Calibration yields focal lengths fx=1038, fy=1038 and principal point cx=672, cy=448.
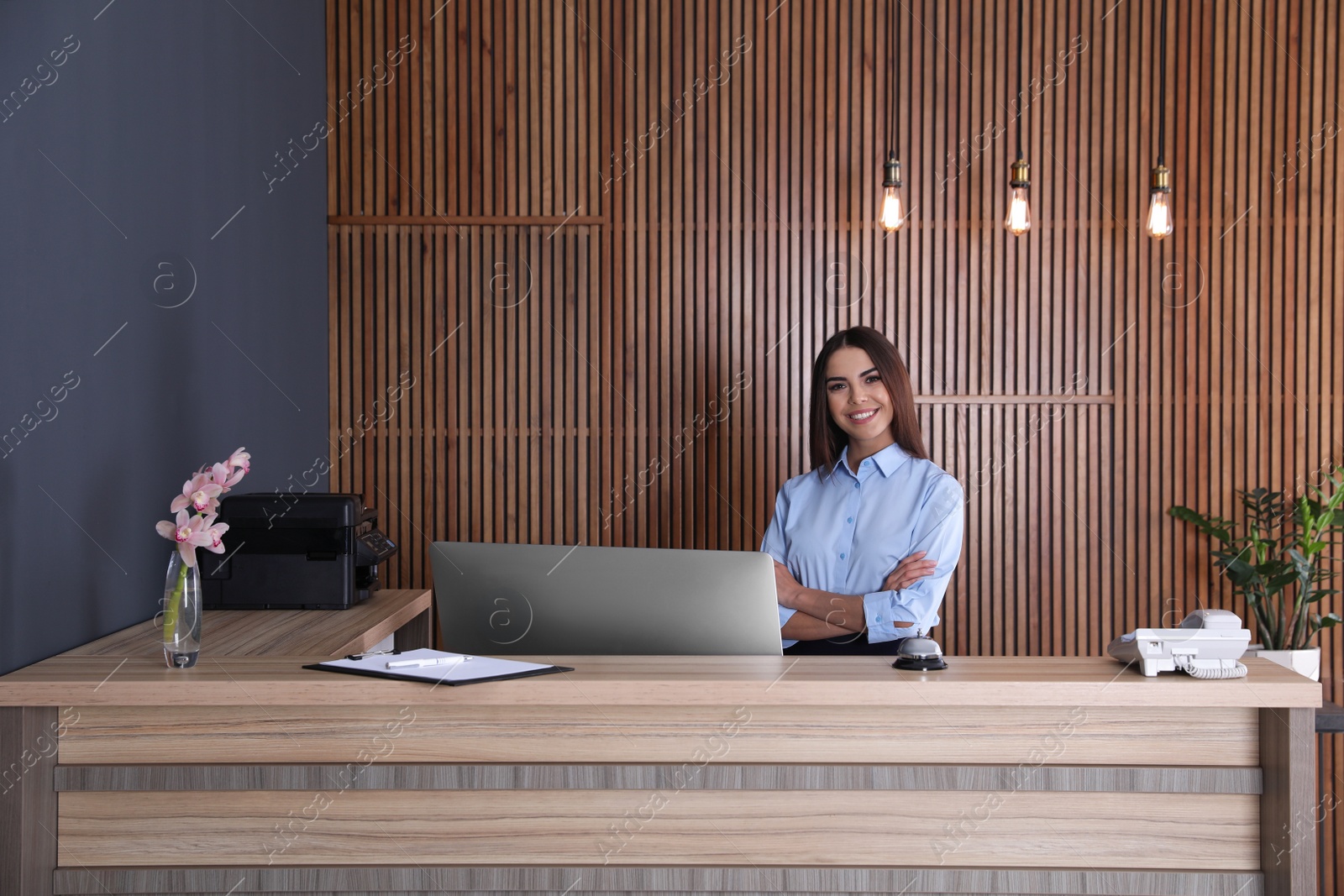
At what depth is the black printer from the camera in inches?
121

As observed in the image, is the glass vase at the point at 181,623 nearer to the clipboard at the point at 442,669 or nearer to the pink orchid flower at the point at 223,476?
the clipboard at the point at 442,669

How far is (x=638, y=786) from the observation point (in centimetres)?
195

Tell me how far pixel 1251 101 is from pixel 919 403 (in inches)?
75.2

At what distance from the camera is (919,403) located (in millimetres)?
4508

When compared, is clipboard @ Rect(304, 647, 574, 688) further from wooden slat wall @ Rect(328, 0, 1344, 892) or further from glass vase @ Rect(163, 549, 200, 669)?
wooden slat wall @ Rect(328, 0, 1344, 892)

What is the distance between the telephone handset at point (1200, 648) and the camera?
195cm

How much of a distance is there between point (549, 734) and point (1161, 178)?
3.33 meters

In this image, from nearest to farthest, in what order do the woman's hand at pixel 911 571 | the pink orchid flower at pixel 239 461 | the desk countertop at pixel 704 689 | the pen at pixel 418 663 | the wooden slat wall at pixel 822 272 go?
the desk countertop at pixel 704 689
the pen at pixel 418 663
the pink orchid flower at pixel 239 461
the woman's hand at pixel 911 571
the wooden slat wall at pixel 822 272

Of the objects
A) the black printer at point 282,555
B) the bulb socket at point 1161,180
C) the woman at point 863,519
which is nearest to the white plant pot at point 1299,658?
the bulb socket at point 1161,180

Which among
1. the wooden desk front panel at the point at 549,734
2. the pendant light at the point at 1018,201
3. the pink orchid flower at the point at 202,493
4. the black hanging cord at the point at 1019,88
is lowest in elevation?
the wooden desk front panel at the point at 549,734

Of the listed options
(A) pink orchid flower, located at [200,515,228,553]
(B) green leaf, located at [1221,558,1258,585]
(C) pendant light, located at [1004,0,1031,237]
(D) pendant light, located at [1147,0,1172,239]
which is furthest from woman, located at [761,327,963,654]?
(B) green leaf, located at [1221,558,1258,585]

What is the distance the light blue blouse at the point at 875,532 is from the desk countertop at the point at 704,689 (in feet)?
2.67

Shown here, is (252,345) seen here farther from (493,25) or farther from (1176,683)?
(1176,683)

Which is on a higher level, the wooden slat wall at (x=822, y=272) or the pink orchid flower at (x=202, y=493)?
the wooden slat wall at (x=822, y=272)
